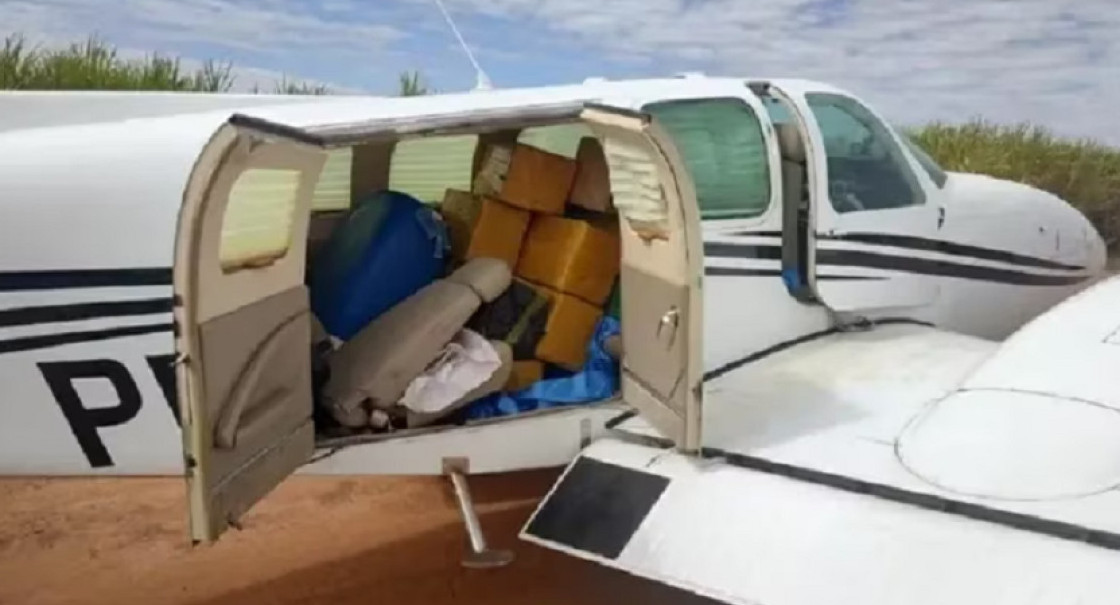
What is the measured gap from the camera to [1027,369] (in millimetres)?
4297

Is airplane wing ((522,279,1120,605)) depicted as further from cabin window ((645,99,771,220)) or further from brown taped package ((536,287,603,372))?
cabin window ((645,99,771,220))

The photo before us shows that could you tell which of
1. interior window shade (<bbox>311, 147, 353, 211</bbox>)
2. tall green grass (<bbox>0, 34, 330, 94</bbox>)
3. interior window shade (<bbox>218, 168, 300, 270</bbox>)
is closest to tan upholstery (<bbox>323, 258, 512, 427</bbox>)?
interior window shade (<bbox>218, 168, 300, 270</bbox>)

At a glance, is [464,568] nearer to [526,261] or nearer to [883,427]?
[526,261]

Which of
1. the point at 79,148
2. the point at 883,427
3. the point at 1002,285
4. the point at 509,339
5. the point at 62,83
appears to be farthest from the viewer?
the point at 62,83

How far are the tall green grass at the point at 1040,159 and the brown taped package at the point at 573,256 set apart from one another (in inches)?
188

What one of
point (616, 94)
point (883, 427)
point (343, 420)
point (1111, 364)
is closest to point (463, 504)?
point (343, 420)

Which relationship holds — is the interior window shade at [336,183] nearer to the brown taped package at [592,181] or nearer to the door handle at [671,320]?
the brown taped package at [592,181]

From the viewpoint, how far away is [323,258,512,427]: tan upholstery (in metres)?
4.59

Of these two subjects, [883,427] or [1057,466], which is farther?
[883,427]

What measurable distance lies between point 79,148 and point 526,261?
1854 mm

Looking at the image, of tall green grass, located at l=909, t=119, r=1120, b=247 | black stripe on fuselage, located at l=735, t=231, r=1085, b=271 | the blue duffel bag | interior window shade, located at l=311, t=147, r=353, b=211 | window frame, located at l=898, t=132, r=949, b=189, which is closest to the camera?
the blue duffel bag

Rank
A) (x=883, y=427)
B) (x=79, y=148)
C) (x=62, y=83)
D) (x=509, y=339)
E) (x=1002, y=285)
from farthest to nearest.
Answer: (x=62, y=83)
(x=1002, y=285)
(x=509, y=339)
(x=883, y=427)
(x=79, y=148)

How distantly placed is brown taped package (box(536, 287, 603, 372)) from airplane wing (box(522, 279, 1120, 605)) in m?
0.47

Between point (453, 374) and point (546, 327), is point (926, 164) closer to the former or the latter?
point (546, 327)
